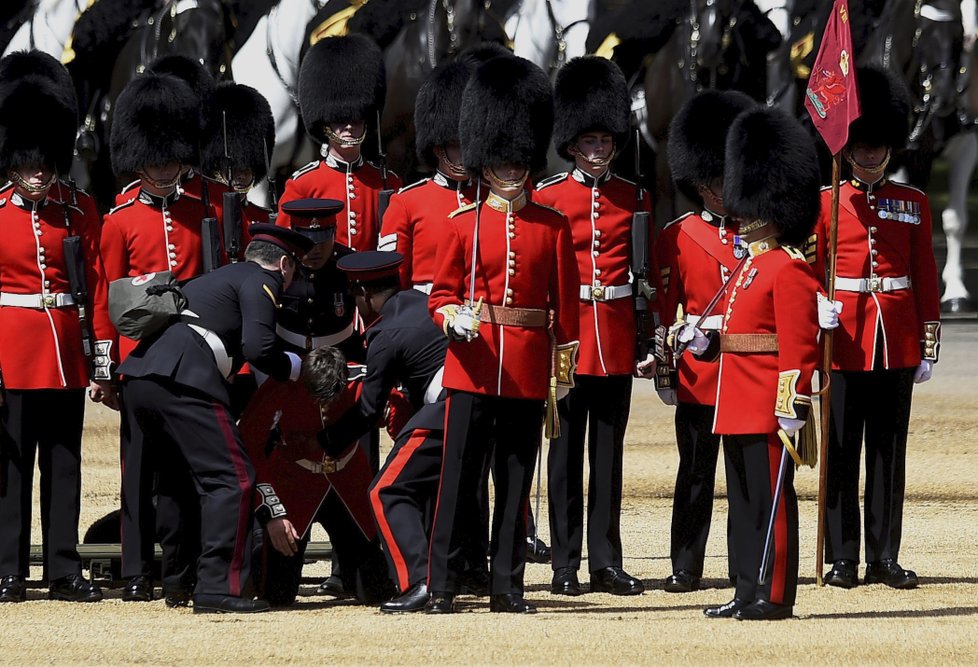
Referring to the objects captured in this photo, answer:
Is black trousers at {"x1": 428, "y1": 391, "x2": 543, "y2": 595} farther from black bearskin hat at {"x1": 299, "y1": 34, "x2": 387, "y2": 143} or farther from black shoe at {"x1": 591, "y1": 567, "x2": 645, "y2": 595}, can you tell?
black bearskin hat at {"x1": 299, "y1": 34, "x2": 387, "y2": 143}

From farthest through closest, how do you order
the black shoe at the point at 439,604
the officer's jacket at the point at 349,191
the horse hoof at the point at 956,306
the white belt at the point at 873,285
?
the horse hoof at the point at 956,306 < the officer's jacket at the point at 349,191 < the white belt at the point at 873,285 < the black shoe at the point at 439,604

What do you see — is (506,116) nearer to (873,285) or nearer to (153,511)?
(873,285)

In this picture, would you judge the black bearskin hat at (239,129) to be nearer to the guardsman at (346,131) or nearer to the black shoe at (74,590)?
the guardsman at (346,131)

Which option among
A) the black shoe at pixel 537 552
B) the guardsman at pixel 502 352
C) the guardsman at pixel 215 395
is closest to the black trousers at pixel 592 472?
the guardsman at pixel 502 352

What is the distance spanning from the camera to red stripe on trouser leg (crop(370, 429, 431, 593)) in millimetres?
5996

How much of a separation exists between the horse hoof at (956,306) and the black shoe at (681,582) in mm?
6417

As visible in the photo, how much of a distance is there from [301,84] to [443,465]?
6.53ft

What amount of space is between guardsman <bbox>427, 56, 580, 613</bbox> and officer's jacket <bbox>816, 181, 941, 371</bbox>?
868 mm

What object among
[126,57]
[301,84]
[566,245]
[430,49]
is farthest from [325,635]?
[126,57]

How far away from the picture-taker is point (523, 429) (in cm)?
599

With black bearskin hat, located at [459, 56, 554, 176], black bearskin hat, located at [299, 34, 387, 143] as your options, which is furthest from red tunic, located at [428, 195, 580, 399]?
black bearskin hat, located at [299, 34, 387, 143]

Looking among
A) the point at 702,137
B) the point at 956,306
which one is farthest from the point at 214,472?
the point at 956,306

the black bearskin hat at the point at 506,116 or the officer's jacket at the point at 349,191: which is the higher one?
the black bearskin hat at the point at 506,116

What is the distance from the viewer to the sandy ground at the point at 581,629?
524 centimetres
